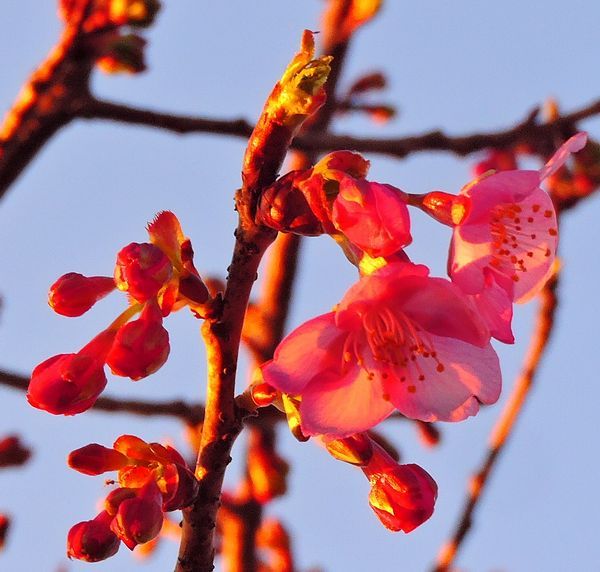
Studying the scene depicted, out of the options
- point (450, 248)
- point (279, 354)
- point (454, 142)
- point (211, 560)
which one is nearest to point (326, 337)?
point (279, 354)

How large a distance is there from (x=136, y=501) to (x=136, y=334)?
8.7 inches

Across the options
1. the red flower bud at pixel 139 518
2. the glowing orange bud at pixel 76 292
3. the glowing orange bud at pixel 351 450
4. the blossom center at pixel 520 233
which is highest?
the blossom center at pixel 520 233

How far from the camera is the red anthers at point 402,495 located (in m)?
1.22

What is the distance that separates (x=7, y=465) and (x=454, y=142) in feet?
Answer: 5.02

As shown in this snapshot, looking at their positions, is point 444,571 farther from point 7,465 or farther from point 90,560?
point 90,560

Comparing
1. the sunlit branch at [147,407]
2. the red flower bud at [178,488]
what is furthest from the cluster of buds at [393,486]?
the sunlit branch at [147,407]

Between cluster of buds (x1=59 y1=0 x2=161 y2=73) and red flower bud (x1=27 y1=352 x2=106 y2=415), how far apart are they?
1.28 m

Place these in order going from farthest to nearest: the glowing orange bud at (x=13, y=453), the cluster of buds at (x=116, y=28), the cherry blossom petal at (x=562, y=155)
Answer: the glowing orange bud at (x=13, y=453) < the cluster of buds at (x=116, y=28) < the cherry blossom petal at (x=562, y=155)

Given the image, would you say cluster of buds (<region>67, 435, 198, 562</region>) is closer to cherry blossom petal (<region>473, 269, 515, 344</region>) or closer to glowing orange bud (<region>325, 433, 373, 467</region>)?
glowing orange bud (<region>325, 433, 373, 467</region>)

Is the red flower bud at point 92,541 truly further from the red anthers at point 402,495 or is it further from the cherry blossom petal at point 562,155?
the cherry blossom petal at point 562,155

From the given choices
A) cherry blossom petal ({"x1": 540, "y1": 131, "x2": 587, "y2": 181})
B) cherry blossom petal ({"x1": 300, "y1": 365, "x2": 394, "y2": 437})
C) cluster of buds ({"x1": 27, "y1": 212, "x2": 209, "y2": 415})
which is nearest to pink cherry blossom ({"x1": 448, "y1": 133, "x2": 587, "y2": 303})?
cherry blossom petal ({"x1": 540, "y1": 131, "x2": 587, "y2": 181})

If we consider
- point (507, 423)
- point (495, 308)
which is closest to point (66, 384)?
point (495, 308)

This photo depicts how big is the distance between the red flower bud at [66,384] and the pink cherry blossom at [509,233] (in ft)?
1.71

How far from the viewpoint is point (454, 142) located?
2.23 meters
